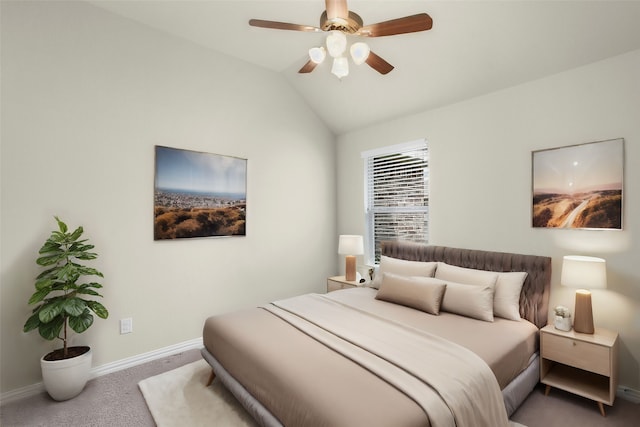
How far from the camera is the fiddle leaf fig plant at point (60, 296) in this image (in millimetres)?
2279

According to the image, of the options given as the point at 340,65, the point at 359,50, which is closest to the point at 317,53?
the point at 340,65

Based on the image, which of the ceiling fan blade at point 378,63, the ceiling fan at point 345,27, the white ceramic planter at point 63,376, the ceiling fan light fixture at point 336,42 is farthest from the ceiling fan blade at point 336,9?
the white ceramic planter at point 63,376

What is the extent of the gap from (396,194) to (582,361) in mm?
2391

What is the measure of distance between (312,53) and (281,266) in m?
2.71

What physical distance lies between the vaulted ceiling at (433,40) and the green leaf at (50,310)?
2.53 meters

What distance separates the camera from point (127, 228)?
9.62 ft

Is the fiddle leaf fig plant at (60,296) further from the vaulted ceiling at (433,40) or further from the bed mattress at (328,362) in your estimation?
the vaulted ceiling at (433,40)

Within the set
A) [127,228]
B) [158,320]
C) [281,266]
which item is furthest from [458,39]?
[158,320]

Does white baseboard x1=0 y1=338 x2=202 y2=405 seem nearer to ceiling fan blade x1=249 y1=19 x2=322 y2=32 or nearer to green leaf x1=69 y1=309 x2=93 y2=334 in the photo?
green leaf x1=69 y1=309 x2=93 y2=334

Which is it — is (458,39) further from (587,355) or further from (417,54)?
(587,355)

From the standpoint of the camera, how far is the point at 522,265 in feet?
9.06

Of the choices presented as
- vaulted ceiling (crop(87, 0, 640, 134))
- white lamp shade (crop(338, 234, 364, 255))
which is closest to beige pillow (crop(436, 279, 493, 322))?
white lamp shade (crop(338, 234, 364, 255))

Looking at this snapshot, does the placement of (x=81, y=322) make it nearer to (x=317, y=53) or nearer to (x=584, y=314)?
(x=317, y=53)

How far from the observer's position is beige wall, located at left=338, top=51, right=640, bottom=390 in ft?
7.73
